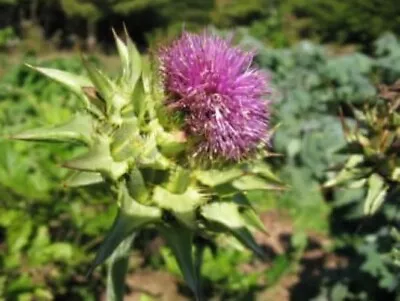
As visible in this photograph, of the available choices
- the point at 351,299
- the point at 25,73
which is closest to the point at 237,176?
the point at 351,299

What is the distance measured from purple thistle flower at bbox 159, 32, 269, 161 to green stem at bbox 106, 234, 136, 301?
269 millimetres

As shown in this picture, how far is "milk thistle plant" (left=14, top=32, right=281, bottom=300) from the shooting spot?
1781 mm

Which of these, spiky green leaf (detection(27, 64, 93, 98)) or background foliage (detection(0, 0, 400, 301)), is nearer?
spiky green leaf (detection(27, 64, 93, 98))

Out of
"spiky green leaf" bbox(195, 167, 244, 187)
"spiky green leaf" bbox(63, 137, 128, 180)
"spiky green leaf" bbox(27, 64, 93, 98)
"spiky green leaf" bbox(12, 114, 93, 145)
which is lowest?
"spiky green leaf" bbox(195, 167, 244, 187)

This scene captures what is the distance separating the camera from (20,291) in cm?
254

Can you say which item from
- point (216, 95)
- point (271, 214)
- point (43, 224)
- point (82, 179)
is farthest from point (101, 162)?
point (271, 214)

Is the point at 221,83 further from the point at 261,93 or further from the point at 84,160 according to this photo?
the point at 84,160

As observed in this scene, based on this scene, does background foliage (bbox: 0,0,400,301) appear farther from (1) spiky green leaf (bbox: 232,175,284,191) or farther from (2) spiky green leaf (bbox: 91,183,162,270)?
(2) spiky green leaf (bbox: 91,183,162,270)

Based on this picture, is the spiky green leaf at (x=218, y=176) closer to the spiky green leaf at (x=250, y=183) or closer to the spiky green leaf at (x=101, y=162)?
the spiky green leaf at (x=250, y=183)

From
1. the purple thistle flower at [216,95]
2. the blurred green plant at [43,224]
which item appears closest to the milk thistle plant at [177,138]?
the purple thistle flower at [216,95]

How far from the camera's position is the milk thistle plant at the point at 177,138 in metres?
1.78

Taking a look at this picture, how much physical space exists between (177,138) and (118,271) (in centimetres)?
32

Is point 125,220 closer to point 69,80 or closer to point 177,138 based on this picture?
point 177,138

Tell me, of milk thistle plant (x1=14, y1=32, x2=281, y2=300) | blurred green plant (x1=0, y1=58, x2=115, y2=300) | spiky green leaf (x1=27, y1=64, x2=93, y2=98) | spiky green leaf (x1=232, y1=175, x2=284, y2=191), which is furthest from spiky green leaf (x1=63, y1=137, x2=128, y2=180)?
blurred green plant (x1=0, y1=58, x2=115, y2=300)
